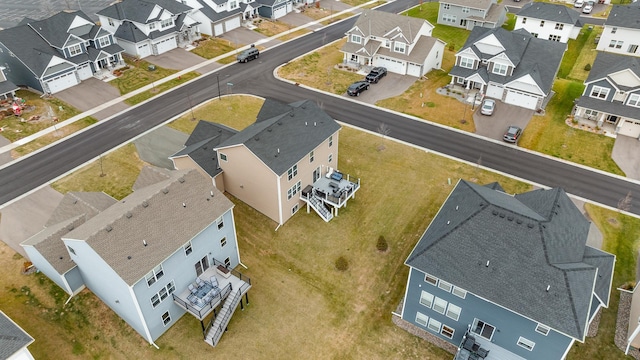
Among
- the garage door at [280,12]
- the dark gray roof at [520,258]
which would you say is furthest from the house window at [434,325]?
the garage door at [280,12]

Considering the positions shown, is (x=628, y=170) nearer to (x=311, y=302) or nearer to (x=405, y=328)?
(x=405, y=328)

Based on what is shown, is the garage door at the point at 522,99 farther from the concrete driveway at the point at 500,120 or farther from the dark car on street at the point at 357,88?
the dark car on street at the point at 357,88

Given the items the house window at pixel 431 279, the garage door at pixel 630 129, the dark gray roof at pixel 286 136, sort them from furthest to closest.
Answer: the garage door at pixel 630 129, the dark gray roof at pixel 286 136, the house window at pixel 431 279

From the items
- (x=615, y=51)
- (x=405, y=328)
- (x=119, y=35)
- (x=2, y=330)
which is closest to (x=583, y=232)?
(x=405, y=328)

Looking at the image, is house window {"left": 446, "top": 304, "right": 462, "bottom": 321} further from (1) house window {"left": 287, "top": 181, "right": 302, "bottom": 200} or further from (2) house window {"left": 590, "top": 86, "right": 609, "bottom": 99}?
(2) house window {"left": 590, "top": 86, "right": 609, "bottom": 99}

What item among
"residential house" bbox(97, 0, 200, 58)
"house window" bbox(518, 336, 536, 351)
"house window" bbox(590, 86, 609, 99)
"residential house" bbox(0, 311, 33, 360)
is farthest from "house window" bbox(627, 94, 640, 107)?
"residential house" bbox(97, 0, 200, 58)
